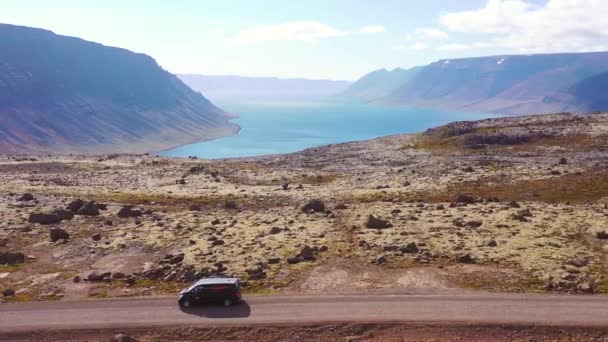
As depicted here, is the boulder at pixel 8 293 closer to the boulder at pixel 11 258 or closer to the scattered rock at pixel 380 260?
the boulder at pixel 11 258

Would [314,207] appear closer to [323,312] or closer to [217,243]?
[217,243]

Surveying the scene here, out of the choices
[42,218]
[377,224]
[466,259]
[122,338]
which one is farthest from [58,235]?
[466,259]

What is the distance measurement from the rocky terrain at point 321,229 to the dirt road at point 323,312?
2094 mm

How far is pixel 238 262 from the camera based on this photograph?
4228 centimetres

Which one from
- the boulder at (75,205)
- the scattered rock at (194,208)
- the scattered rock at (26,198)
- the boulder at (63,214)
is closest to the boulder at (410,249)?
the scattered rock at (194,208)

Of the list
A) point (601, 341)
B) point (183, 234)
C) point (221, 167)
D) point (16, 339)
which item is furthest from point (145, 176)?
point (601, 341)

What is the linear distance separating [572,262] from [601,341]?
12293 millimetres

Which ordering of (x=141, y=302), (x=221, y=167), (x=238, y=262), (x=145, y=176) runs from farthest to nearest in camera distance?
(x=221, y=167), (x=145, y=176), (x=238, y=262), (x=141, y=302)

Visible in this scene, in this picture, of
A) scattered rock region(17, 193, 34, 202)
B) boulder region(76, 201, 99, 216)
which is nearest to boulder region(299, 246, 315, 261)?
boulder region(76, 201, 99, 216)

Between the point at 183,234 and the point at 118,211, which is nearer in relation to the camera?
the point at 183,234

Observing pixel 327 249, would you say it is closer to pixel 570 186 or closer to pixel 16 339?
pixel 16 339

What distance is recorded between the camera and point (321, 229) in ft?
172

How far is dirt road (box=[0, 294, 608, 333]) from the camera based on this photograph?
3086cm

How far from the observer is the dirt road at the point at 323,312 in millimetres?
30859
